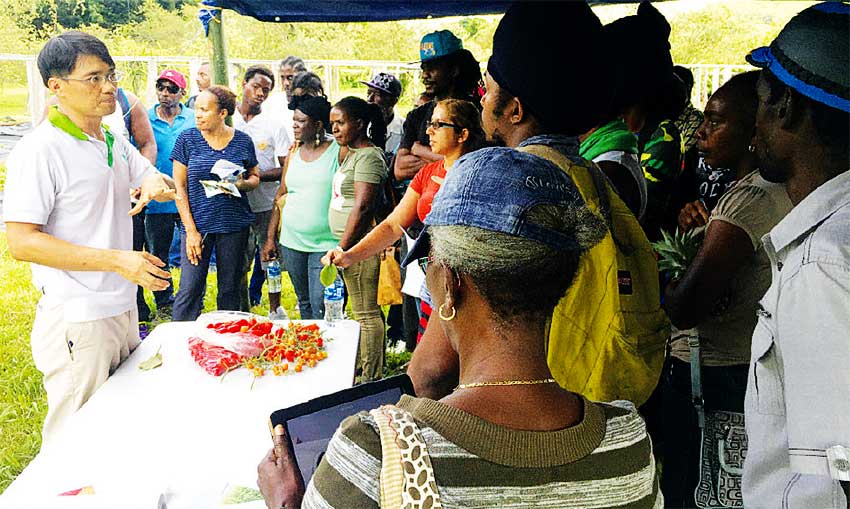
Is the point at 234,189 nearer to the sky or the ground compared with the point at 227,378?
nearer to the sky

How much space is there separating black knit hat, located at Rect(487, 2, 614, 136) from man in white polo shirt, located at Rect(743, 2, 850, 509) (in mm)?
369

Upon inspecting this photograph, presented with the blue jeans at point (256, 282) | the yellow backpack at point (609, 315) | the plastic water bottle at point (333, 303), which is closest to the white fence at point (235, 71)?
the blue jeans at point (256, 282)

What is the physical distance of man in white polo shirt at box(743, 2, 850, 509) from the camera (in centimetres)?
115

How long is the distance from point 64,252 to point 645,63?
7.63 feet

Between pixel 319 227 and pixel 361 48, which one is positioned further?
pixel 361 48

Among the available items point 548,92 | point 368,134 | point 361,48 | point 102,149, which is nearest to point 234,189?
point 368,134

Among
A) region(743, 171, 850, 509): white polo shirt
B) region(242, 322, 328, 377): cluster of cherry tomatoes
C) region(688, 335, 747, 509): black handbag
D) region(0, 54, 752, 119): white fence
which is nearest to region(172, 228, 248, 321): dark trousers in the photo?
region(242, 322, 328, 377): cluster of cherry tomatoes

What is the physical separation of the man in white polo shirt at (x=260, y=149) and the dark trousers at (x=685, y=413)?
11.5 ft

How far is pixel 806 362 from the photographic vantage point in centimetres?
117

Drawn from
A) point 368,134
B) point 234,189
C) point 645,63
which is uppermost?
point 645,63

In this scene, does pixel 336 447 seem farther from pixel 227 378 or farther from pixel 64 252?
pixel 64 252

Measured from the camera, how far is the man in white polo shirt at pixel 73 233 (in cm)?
251

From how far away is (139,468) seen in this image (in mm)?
1935

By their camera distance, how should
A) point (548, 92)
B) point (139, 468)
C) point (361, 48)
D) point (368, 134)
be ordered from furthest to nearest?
1. point (361, 48)
2. point (368, 134)
3. point (139, 468)
4. point (548, 92)
